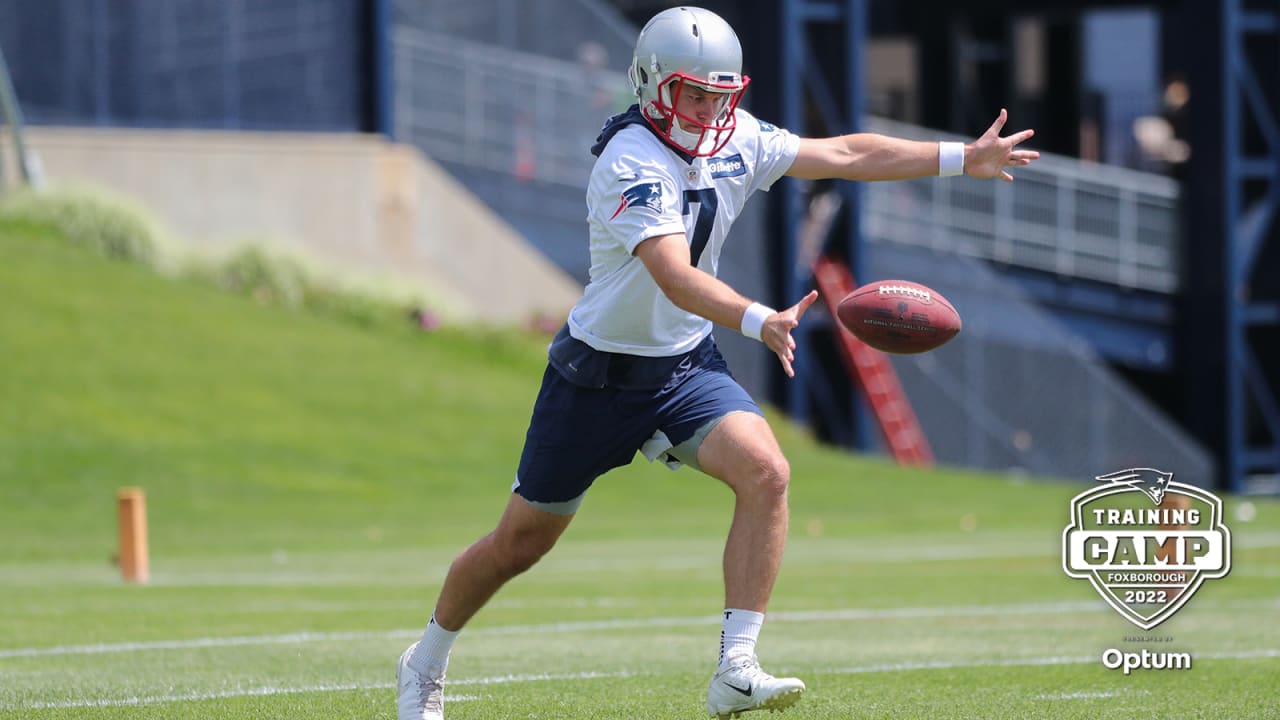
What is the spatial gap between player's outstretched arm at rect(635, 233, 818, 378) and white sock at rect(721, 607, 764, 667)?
756mm

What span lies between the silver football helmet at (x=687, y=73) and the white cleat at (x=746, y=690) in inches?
65.2

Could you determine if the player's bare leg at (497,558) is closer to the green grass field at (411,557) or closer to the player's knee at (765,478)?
the green grass field at (411,557)

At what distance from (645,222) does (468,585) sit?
1395 mm

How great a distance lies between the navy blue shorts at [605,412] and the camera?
21.0ft

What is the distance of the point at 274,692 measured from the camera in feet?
24.0

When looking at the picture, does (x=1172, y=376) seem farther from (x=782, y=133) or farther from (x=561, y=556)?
(x=782, y=133)

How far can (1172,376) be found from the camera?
2866 cm

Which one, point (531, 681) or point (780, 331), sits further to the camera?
point (531, 681)

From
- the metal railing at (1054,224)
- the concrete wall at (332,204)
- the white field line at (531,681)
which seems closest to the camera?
the white field line at (531,681)

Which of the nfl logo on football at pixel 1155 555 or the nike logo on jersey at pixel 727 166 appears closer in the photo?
the nike logo on jersey at pixel 727 166

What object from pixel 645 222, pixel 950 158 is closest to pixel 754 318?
pixel 645 222

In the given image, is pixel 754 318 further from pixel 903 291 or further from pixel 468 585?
pixel 468 585

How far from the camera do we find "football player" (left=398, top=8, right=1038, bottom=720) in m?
6.11

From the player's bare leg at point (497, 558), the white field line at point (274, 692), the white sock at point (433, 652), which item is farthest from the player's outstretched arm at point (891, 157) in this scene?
the white field line at point (274, 692)
